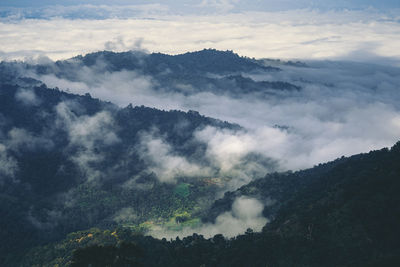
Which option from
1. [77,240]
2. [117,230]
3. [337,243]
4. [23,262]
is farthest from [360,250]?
[23,262]

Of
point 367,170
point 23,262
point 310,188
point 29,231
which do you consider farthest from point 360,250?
point 29,231

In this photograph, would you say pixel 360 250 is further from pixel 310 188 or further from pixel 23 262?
pixel 23 262

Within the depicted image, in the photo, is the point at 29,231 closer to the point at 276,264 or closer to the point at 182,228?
the point at 182,228

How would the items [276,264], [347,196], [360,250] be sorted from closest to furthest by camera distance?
[360,250]
[276,264]
[347,196]

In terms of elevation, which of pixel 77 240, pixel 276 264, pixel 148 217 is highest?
pixel 148 217

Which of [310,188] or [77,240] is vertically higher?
[310,188]

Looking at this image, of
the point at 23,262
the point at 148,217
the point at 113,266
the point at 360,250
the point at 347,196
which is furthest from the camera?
the point at 148,217

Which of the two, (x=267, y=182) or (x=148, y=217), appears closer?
(x=267, y=182)
